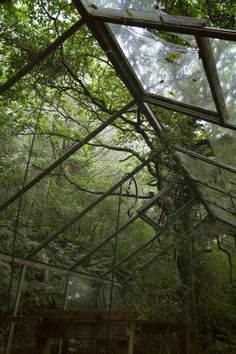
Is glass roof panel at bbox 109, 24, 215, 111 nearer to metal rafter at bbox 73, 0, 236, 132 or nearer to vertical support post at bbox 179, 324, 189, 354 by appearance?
metal rafter at bbox 73, 0, 236, 132

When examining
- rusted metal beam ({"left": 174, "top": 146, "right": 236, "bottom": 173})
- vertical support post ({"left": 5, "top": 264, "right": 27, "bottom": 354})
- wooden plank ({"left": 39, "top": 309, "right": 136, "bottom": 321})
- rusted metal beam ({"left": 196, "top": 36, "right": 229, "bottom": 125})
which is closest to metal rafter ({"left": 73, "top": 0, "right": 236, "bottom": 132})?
rusted metal beam ({"left": 196, "top": 36, "right": 229, "bottom": 125})

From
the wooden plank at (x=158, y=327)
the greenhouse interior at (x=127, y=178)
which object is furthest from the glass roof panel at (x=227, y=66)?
the wooden plank at (x=158, y=327)

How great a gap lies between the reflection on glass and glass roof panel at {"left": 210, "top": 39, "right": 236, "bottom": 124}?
0.57 meters

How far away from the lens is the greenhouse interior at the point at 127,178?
2.46m

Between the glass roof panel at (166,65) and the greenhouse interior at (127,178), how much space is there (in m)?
0.01

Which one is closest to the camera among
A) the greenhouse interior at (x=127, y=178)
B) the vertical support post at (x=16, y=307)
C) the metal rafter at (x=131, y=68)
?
the metal rafter at (x=131, y=68)

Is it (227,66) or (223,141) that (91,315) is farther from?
(227,66)

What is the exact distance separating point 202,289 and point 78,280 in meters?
2.04

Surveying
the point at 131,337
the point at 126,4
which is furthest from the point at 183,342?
the point at 126,4

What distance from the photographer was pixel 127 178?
12.4ft

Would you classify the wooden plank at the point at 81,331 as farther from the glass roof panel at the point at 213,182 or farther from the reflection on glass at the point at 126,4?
the reflection on glass at the point at 126,4

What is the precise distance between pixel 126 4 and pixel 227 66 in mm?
842

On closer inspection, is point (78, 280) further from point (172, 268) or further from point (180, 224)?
point (180, 224)

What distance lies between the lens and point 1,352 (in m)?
4.95
